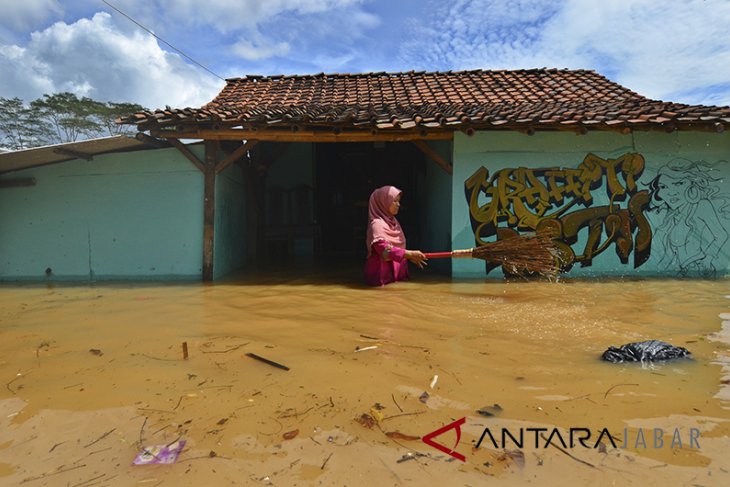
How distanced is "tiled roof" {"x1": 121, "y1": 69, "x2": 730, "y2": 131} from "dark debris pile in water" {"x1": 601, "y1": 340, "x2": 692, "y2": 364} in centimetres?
380

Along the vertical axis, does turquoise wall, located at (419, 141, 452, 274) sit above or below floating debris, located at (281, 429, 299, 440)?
above

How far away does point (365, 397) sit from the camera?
2111 mm

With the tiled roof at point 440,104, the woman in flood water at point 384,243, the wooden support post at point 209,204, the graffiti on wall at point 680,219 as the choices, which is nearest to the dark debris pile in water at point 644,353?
the woman in flood water at point 384,243

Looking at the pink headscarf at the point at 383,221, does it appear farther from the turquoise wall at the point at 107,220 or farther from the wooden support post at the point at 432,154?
the turquoise wall at the point at 107,220

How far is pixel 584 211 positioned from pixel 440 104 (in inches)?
123

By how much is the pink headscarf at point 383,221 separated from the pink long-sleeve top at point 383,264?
0.10 m

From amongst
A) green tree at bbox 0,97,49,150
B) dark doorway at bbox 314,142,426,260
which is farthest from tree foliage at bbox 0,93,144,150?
dark doorway at bbox 314,142,426,260

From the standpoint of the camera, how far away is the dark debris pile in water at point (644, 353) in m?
2.51

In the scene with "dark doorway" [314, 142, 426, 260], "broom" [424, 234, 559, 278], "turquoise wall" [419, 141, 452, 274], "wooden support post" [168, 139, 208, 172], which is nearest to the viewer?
"broom" [424, 234, 559, 278]

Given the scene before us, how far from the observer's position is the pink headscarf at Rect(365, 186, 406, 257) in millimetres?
5500

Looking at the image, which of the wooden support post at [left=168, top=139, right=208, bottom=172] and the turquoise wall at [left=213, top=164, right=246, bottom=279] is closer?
the wooden support post at [left=168, top=139, right=208, bottom=172]

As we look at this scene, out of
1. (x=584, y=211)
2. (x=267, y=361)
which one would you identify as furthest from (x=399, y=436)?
(x=584, y=211)

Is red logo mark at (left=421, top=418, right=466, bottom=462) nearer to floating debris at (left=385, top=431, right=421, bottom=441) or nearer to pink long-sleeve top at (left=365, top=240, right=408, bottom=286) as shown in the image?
floating debris at (left=385, top=431, right=421, bottom=441)

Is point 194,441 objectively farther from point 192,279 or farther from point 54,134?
point 54,134
